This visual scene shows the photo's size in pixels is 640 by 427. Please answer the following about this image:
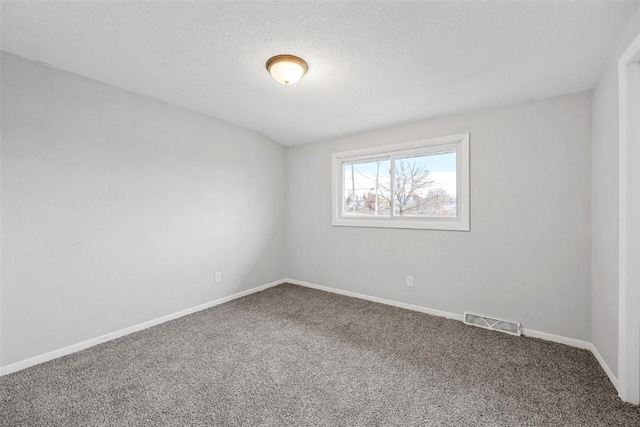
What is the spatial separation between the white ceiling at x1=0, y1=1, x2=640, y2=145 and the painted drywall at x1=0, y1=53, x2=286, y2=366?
0.33 metres

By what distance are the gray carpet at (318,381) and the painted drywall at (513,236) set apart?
1.09ft

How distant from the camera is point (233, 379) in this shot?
1.86 m

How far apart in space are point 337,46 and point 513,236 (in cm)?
232

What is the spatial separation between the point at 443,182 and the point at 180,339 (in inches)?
124

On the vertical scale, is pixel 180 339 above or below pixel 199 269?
below

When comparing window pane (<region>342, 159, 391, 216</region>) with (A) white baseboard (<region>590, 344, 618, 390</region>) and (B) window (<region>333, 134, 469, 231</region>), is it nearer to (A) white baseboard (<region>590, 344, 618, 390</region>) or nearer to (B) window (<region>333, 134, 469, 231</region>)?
(B) window (<region>333, 134, 469, 231</region>)

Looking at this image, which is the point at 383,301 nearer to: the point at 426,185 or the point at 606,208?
the point at 426,185

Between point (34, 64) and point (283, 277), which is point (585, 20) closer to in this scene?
point (34, 64)

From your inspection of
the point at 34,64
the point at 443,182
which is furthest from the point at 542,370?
the point at 34,64

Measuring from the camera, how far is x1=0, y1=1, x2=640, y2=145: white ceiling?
4.98 ft

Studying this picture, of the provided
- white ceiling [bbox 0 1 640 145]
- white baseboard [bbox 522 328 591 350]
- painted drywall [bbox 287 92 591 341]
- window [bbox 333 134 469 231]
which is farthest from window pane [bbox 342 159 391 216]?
white baseboard [bbox 522 328 591 350]

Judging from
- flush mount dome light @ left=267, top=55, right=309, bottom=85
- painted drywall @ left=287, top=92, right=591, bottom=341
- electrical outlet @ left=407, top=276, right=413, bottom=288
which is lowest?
electrical outlet @ left=407, top=276, right=413, bottom=288

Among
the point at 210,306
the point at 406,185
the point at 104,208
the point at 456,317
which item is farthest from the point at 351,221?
the point at 104,208

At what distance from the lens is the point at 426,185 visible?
3197mm
